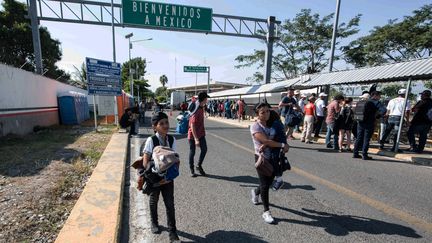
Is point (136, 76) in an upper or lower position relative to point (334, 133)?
upper

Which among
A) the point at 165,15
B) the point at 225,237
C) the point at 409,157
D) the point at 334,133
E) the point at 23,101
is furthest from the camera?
the point at 165,15

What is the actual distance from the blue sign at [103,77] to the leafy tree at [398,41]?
2153 cm

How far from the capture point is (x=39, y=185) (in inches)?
185

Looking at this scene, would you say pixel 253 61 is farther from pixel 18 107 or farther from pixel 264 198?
pixel 264 198

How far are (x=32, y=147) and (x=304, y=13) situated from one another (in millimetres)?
28263

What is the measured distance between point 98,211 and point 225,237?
1756 mm

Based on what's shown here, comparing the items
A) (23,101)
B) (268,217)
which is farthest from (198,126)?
(23,101)

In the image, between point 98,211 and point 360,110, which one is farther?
point 360,110

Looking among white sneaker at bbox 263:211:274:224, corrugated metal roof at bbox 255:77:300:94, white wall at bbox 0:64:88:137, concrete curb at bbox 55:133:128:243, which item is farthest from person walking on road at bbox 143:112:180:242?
corrugated metal roof at bbox 255:77:300:94

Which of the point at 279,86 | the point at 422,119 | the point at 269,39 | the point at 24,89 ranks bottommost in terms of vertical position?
the point at 422,119

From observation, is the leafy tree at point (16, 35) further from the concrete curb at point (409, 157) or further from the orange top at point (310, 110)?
the concrete curb at point (409, 157)

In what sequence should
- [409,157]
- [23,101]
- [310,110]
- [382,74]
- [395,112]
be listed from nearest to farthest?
[409,157], [395,112], [382,74], [310,110], [23,101]

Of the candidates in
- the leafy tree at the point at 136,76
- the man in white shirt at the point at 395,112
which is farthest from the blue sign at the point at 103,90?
the leafy tree at the point at 136,76

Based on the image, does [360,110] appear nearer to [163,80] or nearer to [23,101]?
[23,101]
